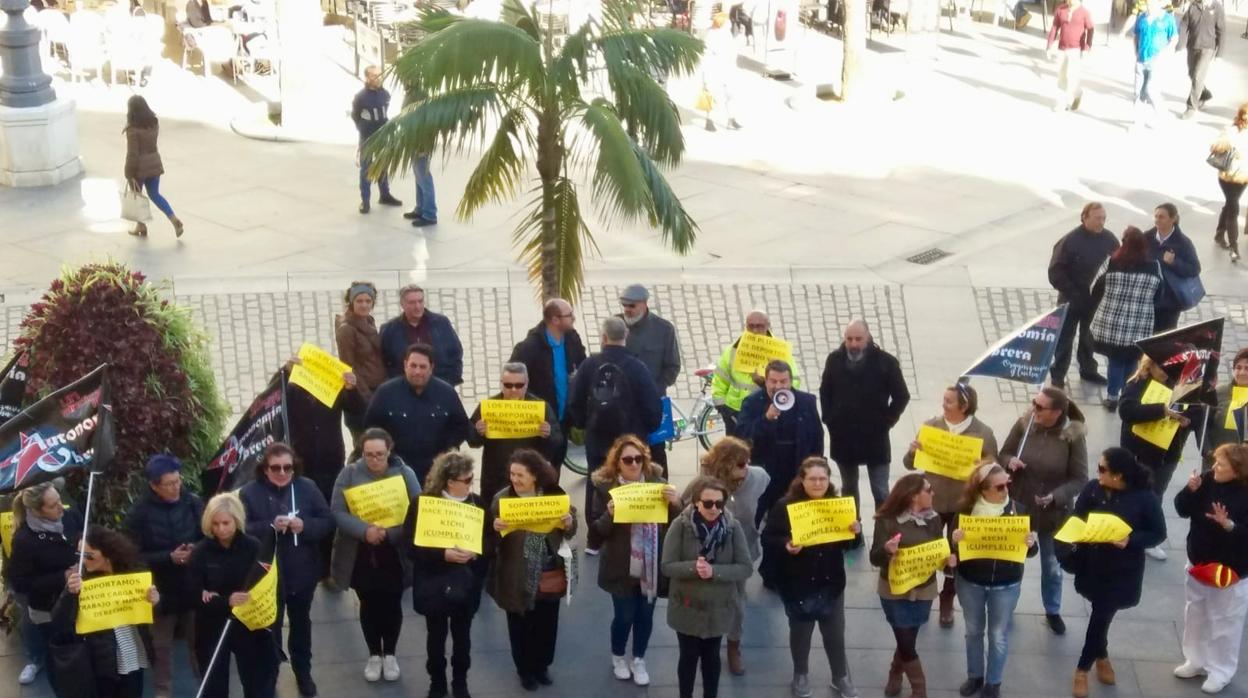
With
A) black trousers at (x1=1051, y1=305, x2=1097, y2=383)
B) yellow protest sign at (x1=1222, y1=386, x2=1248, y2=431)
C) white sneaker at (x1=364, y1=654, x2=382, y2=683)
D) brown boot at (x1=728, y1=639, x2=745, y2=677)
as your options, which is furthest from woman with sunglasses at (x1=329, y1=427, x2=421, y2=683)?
black trousers at (x1=1051, y1=305, x2=1097, y2=383)

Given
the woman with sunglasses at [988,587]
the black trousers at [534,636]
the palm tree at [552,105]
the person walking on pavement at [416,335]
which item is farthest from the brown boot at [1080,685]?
the person walking on pavement at [416,335]

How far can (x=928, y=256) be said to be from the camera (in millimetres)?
15625

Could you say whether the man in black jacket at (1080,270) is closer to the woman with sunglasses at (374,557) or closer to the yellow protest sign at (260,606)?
the woman with sunglasses at (374,557)

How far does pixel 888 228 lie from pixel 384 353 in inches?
280

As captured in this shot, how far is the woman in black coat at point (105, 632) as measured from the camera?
7949mm

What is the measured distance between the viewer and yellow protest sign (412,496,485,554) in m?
8.30

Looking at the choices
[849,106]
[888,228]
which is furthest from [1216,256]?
[849,106]

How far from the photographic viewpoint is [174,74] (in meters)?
21.9

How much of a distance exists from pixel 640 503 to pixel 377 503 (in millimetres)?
1348

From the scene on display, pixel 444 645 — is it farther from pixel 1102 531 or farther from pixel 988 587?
pixel 1102 531

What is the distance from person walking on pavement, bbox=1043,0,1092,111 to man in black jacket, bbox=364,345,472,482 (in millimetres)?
13348

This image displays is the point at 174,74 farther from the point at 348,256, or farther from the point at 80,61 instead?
the point at 348,256

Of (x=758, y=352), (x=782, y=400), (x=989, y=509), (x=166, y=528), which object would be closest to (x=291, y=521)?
(x=166, y=528)

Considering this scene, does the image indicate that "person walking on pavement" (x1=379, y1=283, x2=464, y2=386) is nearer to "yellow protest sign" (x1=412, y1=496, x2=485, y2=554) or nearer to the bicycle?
the bicycle
